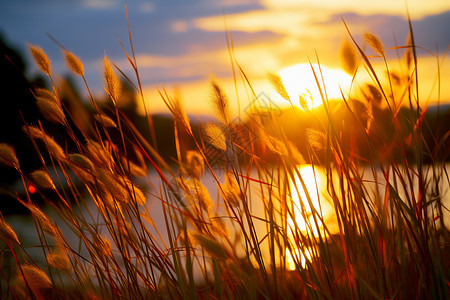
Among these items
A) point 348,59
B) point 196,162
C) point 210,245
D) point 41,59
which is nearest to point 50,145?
point 41,59

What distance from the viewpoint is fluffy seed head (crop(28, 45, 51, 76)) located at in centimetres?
101

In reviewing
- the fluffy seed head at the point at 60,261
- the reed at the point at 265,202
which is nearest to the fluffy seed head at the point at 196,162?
the reed at the point at 265,202

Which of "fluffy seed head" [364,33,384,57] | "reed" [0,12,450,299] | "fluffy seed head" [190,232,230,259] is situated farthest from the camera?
"fluffy seed head" [364,33,384,57]

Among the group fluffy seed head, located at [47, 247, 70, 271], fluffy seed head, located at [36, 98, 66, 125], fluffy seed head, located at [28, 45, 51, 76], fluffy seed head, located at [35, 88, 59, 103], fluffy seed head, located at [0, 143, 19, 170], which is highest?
Answer: fluffy seed head, located at [28, 45, 51, 76]

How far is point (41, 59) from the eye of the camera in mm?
1018

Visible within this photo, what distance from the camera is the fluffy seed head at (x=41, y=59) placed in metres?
1.01

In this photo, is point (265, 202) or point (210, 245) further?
point (265, 202)

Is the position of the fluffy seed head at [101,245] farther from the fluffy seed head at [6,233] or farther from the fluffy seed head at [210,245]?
the fluffy seed head at [210,245]

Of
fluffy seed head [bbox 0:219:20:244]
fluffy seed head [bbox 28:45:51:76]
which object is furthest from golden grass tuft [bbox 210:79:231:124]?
fluffy seed head [bbox 0:219:20:244]

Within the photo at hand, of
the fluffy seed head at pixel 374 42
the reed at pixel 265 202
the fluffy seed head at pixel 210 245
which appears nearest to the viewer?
the fluffy seed head at pixel 210 245

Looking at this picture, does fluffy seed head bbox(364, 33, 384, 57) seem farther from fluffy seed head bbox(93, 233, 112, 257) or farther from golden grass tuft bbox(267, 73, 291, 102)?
fluffy seed head bbox(93, 233, 112, 257)

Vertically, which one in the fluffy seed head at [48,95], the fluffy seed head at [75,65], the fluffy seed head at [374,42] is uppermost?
the fluffy seed head at [75,65]

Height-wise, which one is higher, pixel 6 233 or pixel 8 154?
pixel 8 154

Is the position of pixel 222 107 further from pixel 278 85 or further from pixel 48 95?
pixel 48 95
